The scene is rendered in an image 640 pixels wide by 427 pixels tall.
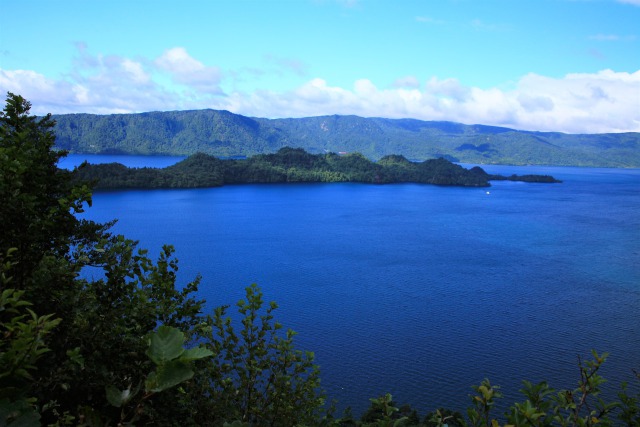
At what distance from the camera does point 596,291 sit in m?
32.9

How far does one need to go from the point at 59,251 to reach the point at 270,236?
4443 cm

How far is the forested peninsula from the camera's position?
9423 cm

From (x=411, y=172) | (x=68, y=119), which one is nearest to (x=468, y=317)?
(x=411, y=172)

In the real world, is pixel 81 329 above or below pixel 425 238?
above

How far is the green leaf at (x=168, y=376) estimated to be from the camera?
1865 millimetres

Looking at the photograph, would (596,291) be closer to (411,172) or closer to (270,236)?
(270,236)

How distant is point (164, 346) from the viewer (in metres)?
1.94

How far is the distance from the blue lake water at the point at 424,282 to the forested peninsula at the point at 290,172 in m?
19.3

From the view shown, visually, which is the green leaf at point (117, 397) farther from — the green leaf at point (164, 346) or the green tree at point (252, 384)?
the green tree at point (252, 384)

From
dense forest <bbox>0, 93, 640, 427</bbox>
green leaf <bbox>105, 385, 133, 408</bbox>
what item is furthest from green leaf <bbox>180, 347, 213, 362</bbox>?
green leaf <bbox>105, 385, 133, 408</bbox>

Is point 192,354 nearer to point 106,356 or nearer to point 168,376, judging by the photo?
point 168,376

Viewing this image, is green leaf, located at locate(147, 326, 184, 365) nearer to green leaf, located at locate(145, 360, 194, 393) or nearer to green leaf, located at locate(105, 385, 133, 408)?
green leaf, located at locate(145, 360, 194, 393)

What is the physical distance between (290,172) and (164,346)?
12186cm

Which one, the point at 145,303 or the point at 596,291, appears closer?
the point at 145,303
